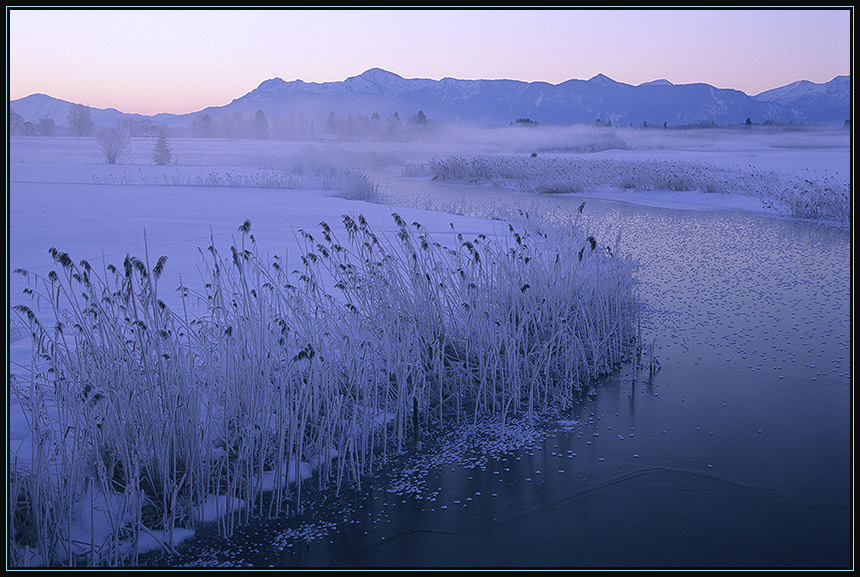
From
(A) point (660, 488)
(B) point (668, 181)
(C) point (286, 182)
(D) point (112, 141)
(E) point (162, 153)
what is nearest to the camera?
(A) point (660, 488)

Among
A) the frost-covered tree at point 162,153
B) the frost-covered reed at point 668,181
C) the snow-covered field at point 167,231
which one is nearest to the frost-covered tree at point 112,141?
the frost-covered tree at point 162,153

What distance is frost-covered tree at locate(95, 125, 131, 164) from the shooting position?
85.3 ft

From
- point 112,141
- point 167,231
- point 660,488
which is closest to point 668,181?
point 167,231

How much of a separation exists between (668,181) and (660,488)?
1513 centimetres

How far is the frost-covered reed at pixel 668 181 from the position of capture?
12.6 meters

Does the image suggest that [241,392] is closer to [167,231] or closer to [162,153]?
[167,231]

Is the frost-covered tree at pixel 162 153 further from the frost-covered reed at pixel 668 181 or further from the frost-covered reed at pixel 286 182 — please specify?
the frost-covered reed at pixel 668 181

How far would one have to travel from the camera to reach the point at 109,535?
275 centimetres

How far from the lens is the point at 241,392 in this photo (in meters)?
3.54

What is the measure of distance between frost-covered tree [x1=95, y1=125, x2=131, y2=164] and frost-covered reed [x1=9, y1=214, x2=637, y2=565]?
23.5m

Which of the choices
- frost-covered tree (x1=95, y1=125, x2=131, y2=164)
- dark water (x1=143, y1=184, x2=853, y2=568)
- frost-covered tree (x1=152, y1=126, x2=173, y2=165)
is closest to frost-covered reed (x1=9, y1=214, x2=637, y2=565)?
dark water (x1=143, y1=184, x2=853, y2=568)

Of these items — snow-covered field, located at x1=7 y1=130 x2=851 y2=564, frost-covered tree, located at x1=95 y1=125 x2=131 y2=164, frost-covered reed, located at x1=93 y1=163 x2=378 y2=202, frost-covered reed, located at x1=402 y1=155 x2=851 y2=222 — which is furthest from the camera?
frost-covered tree, located at x1=95 y1=125 x2=131 y2=164

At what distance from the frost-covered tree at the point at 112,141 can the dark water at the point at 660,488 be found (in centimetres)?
2547

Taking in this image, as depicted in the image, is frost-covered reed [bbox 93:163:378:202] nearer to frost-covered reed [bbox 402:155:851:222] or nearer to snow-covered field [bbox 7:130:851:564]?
snow-covered field [bbox 7:130:851:564]
